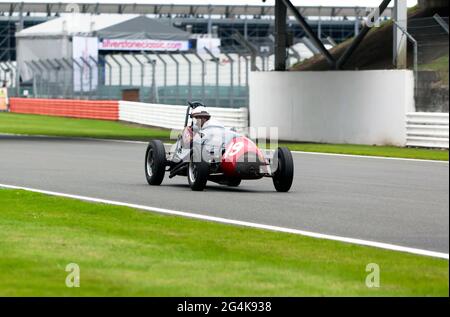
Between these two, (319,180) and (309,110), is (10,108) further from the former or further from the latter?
(319,180)

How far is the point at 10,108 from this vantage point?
61.3m

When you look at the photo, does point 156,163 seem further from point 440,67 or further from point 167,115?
point 167,115

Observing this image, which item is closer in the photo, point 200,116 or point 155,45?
point 200,116

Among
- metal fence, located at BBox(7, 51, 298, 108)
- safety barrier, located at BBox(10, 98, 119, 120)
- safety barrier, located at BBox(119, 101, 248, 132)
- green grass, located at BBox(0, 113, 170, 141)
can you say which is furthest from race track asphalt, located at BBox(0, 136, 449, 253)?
safety barrier, located at BBox(10, 98, 119, 120)

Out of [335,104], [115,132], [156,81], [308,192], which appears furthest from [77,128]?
[308,192]

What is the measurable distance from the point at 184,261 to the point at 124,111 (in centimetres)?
3834

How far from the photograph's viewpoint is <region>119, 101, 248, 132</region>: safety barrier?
3612 cm

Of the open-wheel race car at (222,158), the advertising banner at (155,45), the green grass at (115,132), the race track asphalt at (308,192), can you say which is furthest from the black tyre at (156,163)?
the advertising banner at (155,45)

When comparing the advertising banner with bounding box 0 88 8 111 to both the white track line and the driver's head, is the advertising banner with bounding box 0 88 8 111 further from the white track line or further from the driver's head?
the driver's head

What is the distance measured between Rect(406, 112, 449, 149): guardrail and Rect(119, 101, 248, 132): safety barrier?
7788 millimetres

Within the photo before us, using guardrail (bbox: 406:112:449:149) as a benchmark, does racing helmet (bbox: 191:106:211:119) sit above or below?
above

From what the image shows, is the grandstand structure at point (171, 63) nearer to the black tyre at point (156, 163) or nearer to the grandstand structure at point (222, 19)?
the grandstand structure at point (222, 19)

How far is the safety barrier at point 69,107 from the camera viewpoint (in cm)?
4944

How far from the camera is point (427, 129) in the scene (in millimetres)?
27906
